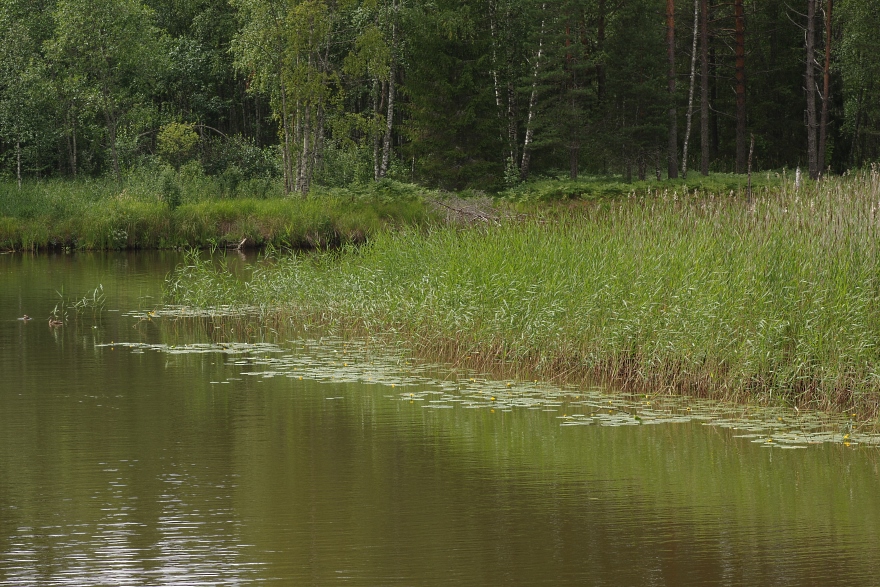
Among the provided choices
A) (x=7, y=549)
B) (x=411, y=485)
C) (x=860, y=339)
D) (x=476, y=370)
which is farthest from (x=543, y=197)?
(x=7, y=549)

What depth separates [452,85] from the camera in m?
35.1

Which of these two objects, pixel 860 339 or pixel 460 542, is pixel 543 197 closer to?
pixel 860 339

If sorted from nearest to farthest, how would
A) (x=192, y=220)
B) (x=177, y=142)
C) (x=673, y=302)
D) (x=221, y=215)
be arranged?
(x=673, y=302), (x=192, y=220), (x=221, y=215), (x=177, y=142)

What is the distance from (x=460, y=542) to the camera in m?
6.27

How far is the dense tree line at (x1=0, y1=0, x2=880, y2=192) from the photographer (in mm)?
34281

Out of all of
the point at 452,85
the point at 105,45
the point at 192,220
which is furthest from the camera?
the point at 105,45

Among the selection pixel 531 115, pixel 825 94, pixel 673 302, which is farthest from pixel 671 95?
pixel 673 302

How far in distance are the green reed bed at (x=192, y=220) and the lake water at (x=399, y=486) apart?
678 inches

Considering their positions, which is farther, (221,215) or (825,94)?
(825,94)

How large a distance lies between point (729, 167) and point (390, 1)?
17342 mm

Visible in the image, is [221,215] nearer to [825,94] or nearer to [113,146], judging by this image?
[113,146]

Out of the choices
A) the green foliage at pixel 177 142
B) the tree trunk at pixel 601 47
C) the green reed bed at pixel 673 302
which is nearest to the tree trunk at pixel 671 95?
the tree trunk at pixel 601 47

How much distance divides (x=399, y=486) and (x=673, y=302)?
4188 mm

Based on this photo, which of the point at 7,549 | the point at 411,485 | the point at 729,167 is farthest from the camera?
the point at 729,167
